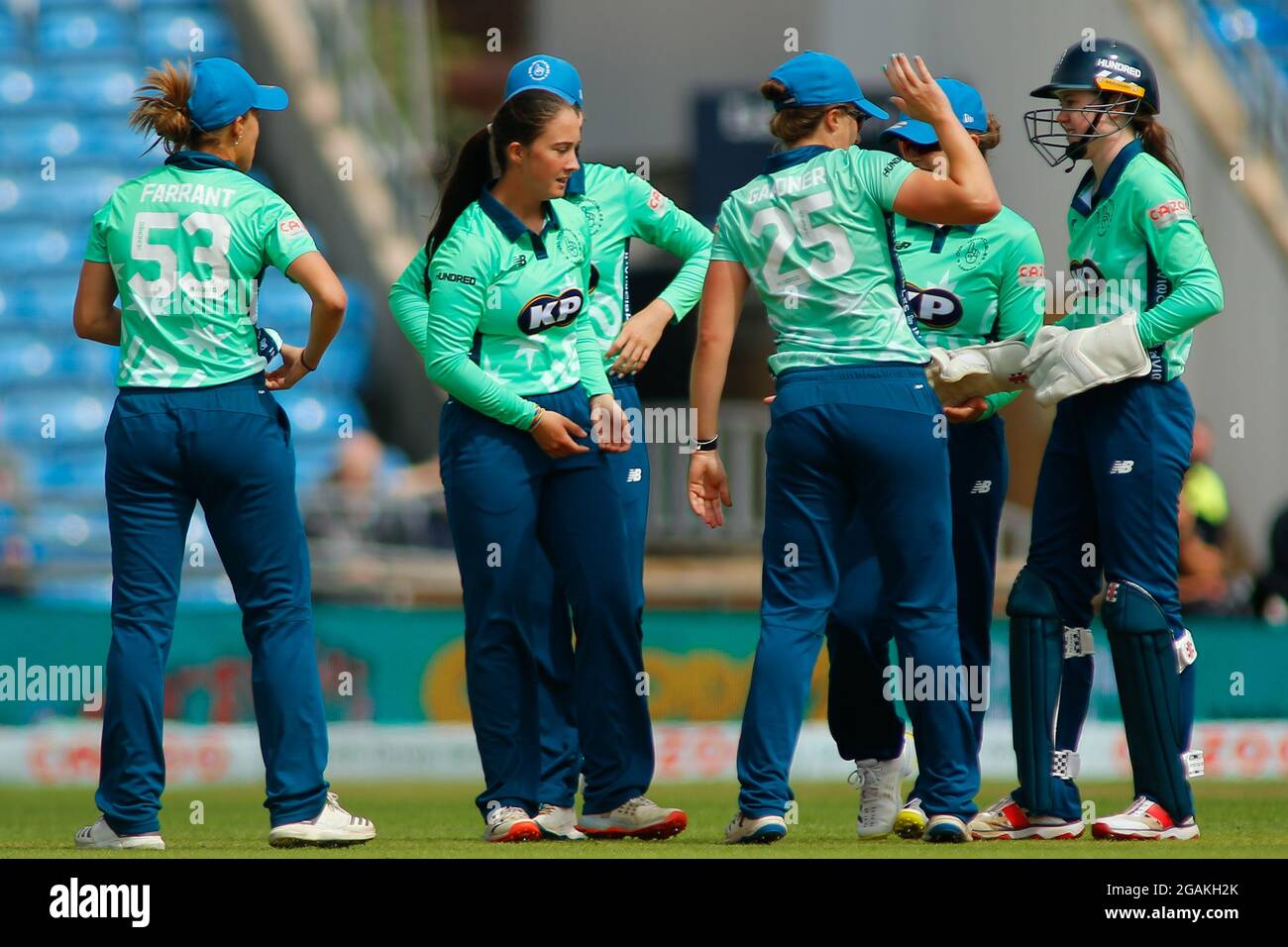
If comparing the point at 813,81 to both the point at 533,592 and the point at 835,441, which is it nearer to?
the point at 835,441

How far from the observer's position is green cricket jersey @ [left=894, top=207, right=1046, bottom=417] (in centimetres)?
663

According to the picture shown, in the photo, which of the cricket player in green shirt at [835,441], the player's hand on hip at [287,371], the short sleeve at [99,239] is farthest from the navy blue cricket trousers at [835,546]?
the short sleeve at [99,239]

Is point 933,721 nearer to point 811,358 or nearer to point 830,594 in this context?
point 830,594

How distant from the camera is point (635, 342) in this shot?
661 centimetres

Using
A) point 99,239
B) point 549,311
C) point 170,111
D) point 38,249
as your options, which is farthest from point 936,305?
point 38,249

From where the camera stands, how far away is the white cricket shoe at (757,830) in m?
5.76

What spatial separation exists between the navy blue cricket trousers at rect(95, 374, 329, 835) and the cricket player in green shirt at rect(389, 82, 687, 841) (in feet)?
1.67

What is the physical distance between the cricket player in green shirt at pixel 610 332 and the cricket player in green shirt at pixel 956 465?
0.71m

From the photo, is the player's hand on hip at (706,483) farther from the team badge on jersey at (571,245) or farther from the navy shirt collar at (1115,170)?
the navy shirt collar at (1115,170)

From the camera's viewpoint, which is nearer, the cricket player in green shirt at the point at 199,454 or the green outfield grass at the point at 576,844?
the green outfield grass at the point at 576,844

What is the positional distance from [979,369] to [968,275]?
44cm

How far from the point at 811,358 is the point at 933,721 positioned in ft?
3.54

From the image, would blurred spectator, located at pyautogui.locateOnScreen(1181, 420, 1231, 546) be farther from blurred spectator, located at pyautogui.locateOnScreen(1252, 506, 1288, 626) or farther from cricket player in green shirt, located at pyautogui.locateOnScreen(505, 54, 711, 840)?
cricket player in green shirt, located at pyautogui.locateOnScreen(505, 54, 711, 840)

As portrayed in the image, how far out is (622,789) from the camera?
20.4 feet
